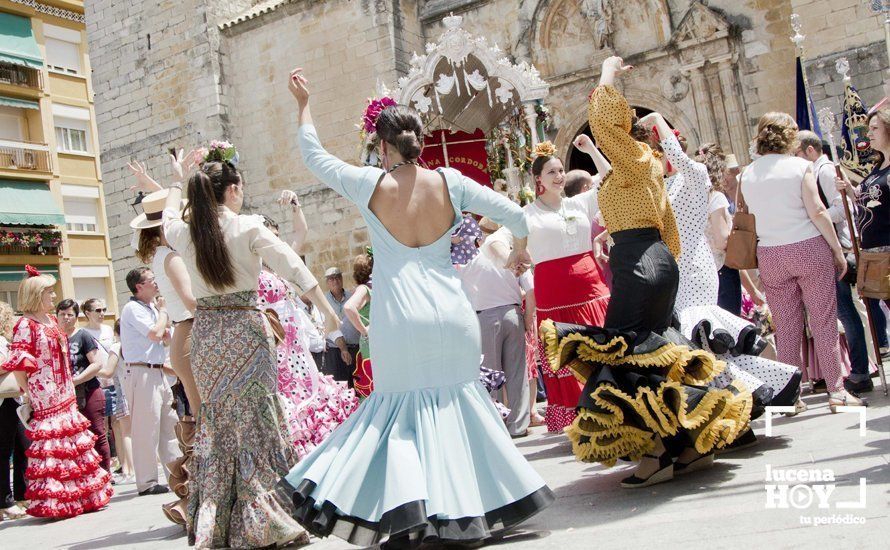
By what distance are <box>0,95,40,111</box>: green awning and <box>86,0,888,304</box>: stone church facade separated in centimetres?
1120

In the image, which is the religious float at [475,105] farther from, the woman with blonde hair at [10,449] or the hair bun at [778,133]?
the woman with blonde hair at [10,449]

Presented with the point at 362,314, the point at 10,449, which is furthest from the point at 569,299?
the point at 10,449

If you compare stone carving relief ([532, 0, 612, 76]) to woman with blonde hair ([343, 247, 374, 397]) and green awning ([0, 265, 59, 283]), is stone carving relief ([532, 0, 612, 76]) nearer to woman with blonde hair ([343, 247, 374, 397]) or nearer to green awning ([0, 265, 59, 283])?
woman with blonde hair ([343, 247, 374, 397])

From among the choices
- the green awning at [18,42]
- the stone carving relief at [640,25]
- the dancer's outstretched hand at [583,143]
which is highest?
the green awning at [18,42]

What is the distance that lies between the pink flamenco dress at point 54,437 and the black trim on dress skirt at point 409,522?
4.24m

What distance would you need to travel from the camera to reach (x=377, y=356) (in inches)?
148

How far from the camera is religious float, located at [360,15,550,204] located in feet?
36.9

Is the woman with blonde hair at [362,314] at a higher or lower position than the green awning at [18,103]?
lower

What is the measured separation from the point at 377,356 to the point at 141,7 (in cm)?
1663

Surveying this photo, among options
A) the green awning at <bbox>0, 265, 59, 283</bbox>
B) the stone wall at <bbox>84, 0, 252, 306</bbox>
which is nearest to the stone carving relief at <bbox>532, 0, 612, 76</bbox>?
the stone wall at <bbox>84, 0, 252, 306</bbox>

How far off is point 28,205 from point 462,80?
20.6m

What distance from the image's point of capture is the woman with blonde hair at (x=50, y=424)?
22.7 ft

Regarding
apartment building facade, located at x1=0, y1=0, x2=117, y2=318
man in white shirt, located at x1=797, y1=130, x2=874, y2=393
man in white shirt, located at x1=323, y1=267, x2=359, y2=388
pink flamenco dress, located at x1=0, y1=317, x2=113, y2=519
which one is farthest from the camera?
apartment building facade, located at x1=0, y1=0, x2=117, y2=318

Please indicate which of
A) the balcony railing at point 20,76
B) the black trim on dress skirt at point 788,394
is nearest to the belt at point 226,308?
the black trim on dress skirt at point 788,394
